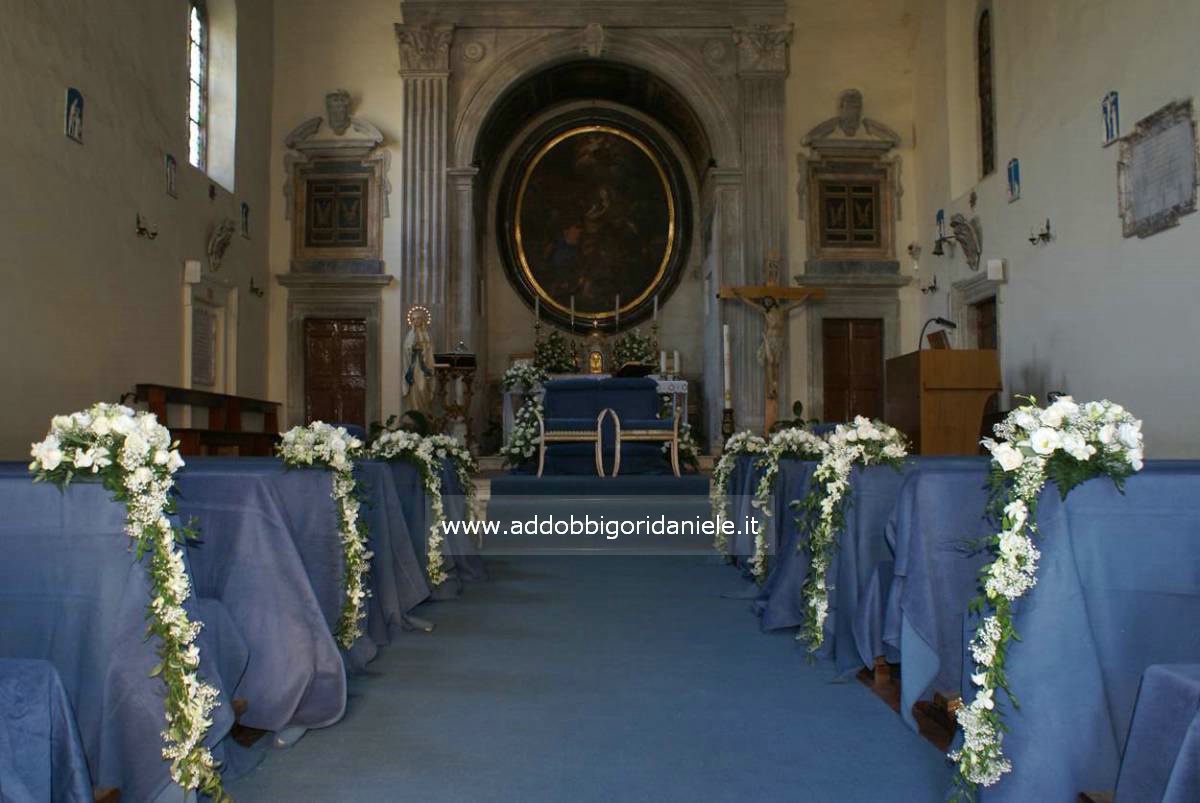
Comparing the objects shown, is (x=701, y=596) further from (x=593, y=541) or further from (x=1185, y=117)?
(x=1185, y=117)

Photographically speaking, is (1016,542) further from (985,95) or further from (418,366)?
(985,95)

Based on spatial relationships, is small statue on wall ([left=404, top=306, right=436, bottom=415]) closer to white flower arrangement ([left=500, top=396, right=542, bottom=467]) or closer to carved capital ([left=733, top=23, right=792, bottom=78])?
white flower arrangement ([left=500, top=396, right=542, bottom=467])

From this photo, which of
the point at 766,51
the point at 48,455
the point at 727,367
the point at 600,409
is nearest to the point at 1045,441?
the point at 48,455

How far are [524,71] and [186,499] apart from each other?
456 inches

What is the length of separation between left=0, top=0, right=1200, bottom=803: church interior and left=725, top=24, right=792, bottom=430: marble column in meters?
0.06

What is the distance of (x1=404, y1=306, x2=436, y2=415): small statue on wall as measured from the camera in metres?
12.3

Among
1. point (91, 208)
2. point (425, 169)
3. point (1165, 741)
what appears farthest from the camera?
point (425, 169)

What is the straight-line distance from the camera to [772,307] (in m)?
12.9

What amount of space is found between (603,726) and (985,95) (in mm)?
10771

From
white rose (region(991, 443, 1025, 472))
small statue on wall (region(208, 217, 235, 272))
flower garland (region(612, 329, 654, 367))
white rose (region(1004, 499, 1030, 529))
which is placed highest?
small statue on wall (region(208, 217, 235, 272))

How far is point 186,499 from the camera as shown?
11.2 ft

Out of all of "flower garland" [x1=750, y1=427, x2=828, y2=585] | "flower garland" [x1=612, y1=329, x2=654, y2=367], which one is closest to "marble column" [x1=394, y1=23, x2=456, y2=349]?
"flower garland" [x1=612, y1=329, x2=654, y2=367]

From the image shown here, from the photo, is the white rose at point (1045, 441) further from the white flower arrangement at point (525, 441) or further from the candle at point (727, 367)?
the candle at point (727, 367)

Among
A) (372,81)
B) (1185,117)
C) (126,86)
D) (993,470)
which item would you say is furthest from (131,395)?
(1185,117)
